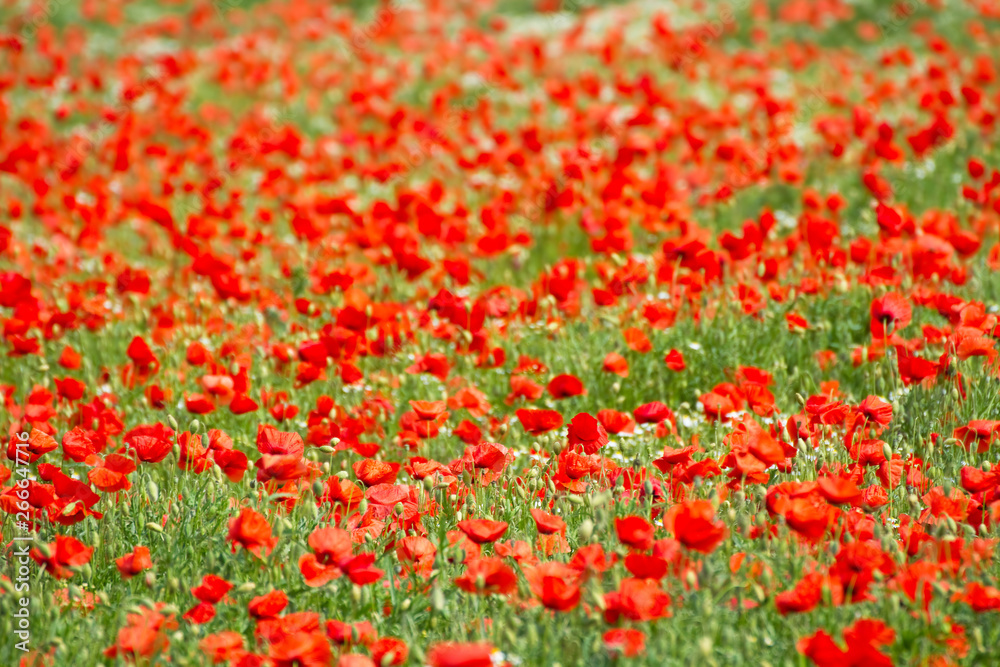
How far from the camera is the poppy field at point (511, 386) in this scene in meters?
2.43

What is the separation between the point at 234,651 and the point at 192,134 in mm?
6094

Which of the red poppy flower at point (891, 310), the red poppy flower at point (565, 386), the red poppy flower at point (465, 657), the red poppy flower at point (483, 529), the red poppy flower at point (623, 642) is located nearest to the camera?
the red poppy flower at point (465, 657)

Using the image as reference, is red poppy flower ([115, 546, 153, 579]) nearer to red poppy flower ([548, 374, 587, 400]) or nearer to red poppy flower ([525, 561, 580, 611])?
red poppy flower ([525, 561, 580, 611])

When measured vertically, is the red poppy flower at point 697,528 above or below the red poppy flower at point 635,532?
above

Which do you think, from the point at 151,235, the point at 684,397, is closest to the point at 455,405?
the point at 684,397

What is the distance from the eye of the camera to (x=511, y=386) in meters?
4.02

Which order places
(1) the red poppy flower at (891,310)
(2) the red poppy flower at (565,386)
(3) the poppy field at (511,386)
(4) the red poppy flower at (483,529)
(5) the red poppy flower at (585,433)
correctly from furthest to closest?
1. (1) the red poppy flower at (891,310)
2. (2) the red poppy flower at (565,386)
3. (5) the red poppy flower at (585,433)
4. (4) the red poppy flower at (483,529)
5. (3) the poppy field at (511,386)

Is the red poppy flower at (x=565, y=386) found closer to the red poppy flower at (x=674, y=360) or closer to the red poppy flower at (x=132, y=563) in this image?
the red poppy flower at (x=674, y=360)

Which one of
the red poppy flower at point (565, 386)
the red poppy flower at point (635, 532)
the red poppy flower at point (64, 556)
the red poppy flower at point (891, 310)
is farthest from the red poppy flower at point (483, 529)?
the red poppy flower at point (891, 310)

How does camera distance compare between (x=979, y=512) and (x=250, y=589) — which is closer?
(x=250, y=589)

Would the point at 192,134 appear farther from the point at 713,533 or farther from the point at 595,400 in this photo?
the point at 713,533

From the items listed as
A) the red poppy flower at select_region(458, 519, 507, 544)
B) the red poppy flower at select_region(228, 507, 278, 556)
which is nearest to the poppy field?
the red poppy flower at select_region(458, 519, 507, 544)

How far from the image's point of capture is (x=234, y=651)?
2.29 meters

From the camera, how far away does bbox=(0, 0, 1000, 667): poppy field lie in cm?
243
